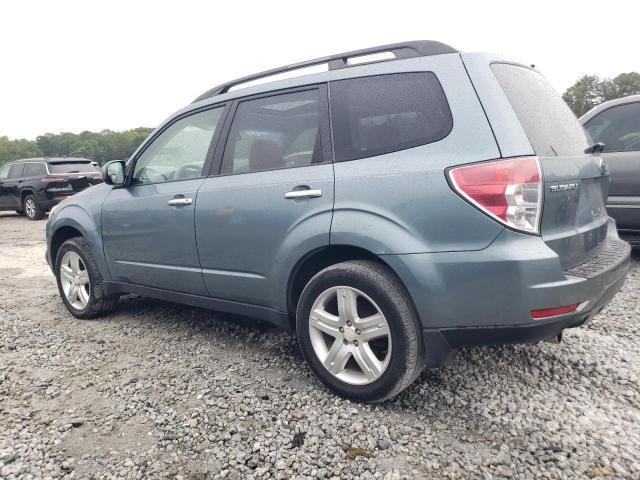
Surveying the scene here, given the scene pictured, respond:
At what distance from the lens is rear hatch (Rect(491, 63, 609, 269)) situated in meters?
2.23

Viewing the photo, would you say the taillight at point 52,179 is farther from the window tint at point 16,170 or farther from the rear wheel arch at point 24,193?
the window tint at point 16,170

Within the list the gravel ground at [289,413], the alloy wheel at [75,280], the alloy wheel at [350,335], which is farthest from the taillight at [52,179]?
the alloy wheel at [350,335]

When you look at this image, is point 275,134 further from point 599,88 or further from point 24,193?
point 599,88

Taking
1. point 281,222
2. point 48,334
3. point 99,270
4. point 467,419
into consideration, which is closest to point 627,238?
point 467,419

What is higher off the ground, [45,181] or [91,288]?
[45,181]

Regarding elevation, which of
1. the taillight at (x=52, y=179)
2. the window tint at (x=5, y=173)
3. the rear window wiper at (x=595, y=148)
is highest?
the rear window wiper at (x=595, y=148)

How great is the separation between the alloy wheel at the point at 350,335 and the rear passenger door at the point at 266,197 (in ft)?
0.97

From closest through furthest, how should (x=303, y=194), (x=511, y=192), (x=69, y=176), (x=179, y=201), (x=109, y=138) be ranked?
1. (x=511, y=192)
2. (x=303, y=194)
3. (x=179, y=201)
4. (x=69, y=176)
5. (x=109, y=138)

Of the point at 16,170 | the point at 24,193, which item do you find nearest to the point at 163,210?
the point at 24,193

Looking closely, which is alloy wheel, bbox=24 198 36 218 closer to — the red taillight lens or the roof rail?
the roof rail

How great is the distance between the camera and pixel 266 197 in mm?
2863

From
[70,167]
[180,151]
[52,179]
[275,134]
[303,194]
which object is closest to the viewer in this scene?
[303,194]

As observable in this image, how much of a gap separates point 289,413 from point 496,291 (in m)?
1.20

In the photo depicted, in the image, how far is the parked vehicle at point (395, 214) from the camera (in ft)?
7.08
